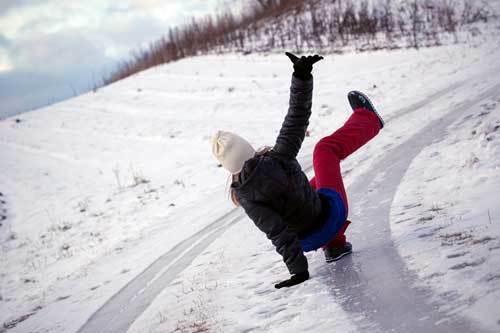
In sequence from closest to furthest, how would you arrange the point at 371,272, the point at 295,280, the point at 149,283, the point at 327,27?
the point at 371,272 < the point at 295,280 < the point at 149,283 < the point at 327,27

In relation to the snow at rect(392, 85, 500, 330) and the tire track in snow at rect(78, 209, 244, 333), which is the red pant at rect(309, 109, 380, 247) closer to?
the snow at rect(392, 85, 500, 330)

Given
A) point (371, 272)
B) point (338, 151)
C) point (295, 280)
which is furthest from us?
point (338, 151)

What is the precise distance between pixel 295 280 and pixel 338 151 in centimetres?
99

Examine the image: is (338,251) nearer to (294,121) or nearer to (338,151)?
(338,151)

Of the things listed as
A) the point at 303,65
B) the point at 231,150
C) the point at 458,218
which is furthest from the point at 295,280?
the point at 303,65

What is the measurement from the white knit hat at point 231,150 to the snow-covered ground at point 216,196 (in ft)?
2.96

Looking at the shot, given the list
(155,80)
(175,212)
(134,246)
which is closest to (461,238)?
(134,246)

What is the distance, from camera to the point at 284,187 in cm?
251

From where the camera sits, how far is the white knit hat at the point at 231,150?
2.52 meters

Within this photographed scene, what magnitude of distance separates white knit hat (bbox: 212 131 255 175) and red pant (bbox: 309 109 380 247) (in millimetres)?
626

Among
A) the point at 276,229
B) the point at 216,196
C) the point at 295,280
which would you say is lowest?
the point at 216,196

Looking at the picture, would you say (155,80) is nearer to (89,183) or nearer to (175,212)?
(89,183)

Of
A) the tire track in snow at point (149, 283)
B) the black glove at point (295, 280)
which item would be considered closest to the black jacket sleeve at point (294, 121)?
the black glove at point (295, 280)

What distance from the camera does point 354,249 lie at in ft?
9.75
